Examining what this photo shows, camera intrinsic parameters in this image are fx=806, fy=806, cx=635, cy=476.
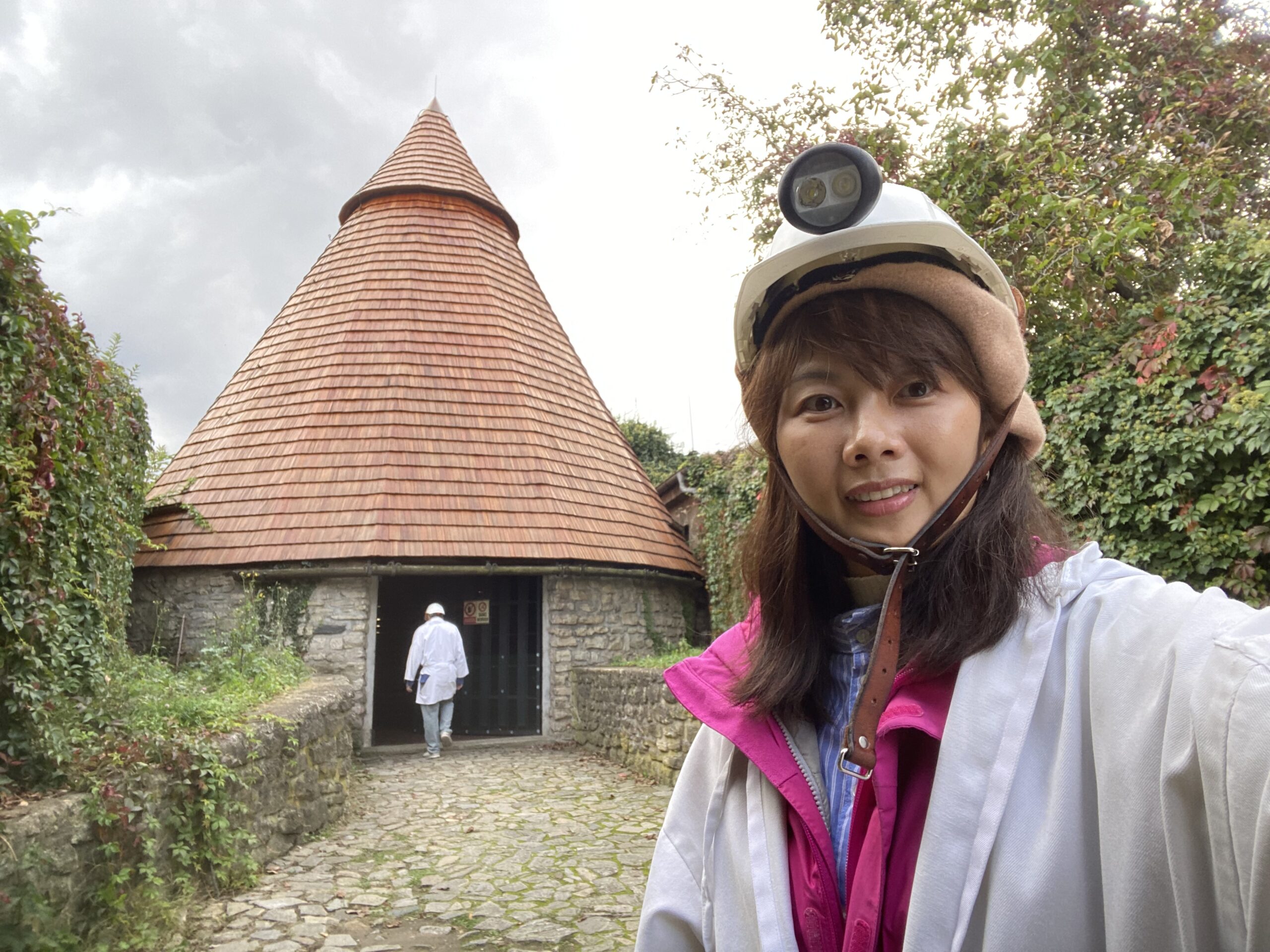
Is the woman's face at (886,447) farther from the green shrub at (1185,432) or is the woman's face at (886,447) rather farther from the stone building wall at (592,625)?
the stone building wall at (592,625)

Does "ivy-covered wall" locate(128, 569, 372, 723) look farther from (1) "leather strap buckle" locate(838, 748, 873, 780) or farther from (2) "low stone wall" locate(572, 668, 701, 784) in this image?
(1) "leather strap buckle" locate(838, 748, 873, 780)

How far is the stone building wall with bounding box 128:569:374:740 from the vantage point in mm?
8875

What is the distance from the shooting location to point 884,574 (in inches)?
42.1

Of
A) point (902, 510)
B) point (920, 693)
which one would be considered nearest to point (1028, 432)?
point (902, 510)

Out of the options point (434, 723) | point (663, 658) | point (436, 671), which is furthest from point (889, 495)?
point (434, 723)

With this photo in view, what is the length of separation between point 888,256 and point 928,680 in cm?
55

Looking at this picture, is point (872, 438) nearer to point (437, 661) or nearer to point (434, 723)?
point (437, 661)

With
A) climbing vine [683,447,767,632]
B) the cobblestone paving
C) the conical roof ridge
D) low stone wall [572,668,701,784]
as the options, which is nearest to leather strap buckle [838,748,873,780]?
the cobblestone paving

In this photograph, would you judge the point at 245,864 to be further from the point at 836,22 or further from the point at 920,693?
the point at 836,22

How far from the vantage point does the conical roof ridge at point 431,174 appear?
12102 millimetres

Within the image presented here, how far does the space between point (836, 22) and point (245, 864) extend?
8292 mm

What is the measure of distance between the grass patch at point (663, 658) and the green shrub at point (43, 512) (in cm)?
471

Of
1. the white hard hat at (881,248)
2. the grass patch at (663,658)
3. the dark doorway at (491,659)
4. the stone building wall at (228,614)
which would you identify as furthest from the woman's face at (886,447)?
the dark doorway at (491,659)

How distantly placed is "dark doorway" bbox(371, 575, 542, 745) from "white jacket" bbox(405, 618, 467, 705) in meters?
1.13
